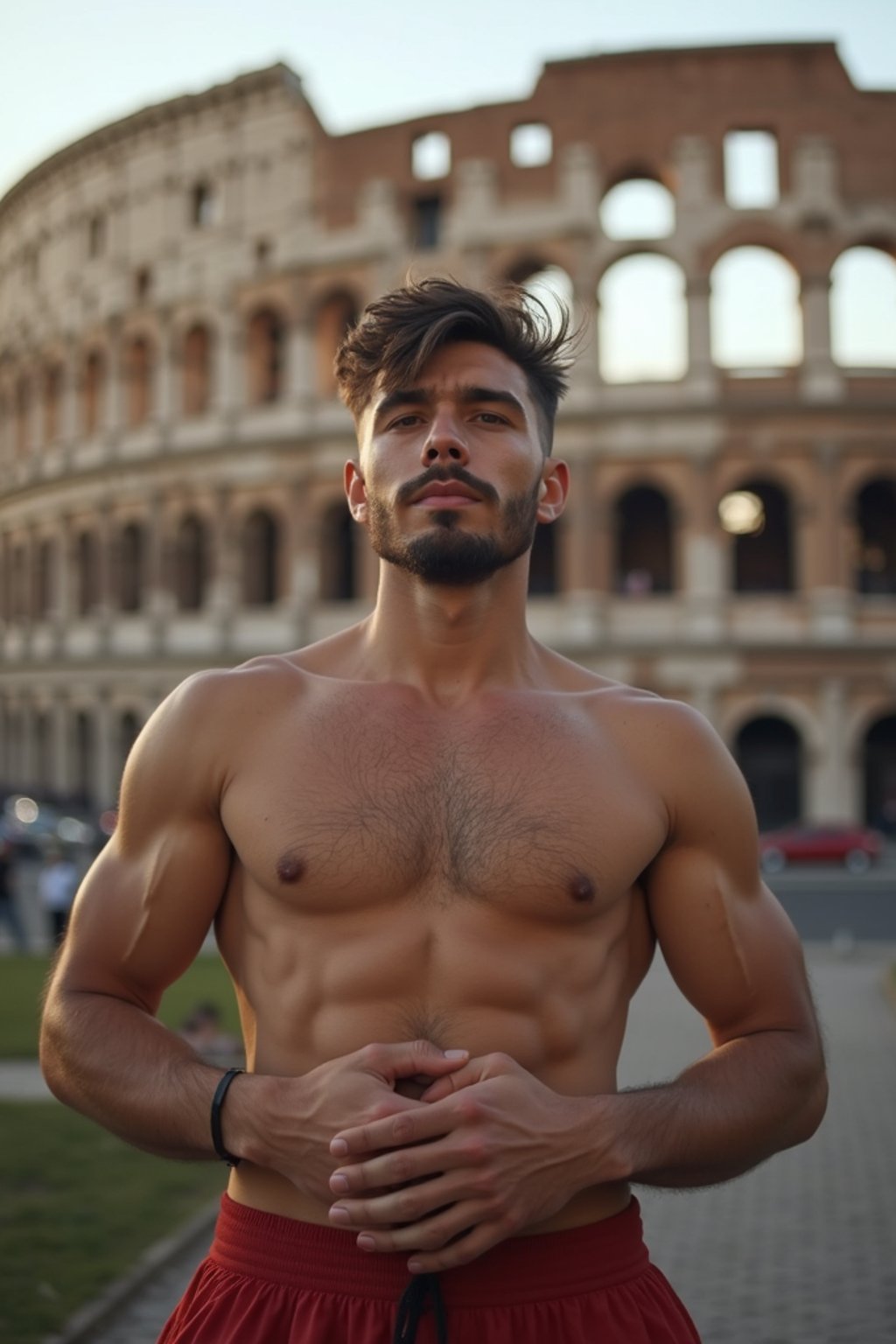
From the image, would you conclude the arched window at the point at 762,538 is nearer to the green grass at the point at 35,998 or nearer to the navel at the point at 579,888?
the green grass at the point at 35,998

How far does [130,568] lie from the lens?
116 ft

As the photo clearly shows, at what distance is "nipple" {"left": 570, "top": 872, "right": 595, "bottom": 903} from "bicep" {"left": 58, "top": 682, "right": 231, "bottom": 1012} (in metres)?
0.68

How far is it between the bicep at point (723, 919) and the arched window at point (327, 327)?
96.0 ft

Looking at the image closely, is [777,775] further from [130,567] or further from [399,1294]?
[399,1294]

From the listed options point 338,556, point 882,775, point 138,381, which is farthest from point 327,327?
point 882,775

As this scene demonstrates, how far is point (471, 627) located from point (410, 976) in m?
0.73

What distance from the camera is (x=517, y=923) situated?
240 cm

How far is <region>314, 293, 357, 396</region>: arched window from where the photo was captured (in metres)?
31.1

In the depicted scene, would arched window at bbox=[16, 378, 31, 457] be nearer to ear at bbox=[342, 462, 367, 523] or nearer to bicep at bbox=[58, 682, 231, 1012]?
ear at bbox=[342, 462, 367, 523]

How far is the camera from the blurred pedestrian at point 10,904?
16203 mm

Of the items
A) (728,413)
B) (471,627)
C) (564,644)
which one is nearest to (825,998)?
(471,627)

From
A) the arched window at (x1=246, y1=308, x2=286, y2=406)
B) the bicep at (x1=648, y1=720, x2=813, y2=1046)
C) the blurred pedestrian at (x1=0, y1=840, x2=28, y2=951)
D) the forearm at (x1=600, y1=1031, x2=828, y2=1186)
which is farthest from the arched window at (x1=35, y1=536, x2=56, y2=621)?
the forearm at (x1=600, y1=1031, x2=828, y2=1186)

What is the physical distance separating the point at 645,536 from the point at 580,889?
2795 centimetres

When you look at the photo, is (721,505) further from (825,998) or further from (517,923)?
(517,923)
